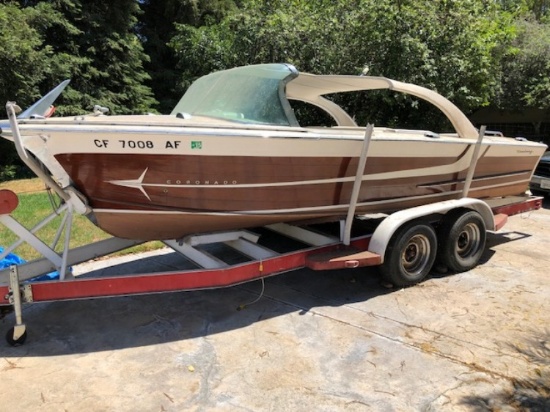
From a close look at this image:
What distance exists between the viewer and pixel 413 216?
187 inches

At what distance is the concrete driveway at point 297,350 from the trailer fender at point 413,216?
60 centimetres

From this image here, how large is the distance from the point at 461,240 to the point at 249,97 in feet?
10.0

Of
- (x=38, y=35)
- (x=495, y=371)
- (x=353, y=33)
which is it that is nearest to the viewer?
(x=495, y=371)

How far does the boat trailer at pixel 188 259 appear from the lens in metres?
3.64

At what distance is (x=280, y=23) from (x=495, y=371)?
10380 mm

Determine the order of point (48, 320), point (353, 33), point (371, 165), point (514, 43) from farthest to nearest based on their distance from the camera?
point (514, 43)
point (353, 33)
point (371, 165)
point (48, 320)

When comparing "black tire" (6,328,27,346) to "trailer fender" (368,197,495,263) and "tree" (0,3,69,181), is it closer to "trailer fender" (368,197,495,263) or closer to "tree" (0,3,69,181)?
"trailer fender" (368,197,495,263)

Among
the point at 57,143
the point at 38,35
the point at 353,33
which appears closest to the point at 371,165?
the point at 57,143

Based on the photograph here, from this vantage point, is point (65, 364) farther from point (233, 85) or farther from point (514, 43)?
point (514, 43)

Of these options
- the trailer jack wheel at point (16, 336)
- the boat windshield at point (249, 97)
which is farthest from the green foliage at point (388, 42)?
the trailer jack wheel at point (16, 336)

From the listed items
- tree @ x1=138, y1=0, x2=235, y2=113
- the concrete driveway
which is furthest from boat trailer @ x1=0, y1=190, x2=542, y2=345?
tree @ x1=138, y1=0, x2=235, y2=113

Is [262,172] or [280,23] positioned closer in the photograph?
[262,172]

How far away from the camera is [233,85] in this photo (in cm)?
475

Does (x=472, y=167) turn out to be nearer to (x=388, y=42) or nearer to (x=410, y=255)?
(x=410, y=255)
